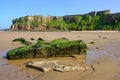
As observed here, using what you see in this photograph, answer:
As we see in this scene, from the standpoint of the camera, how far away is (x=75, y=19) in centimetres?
18025

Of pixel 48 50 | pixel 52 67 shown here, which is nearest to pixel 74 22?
pixel 48 50

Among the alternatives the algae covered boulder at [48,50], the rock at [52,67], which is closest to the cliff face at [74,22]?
the algae covered boulder at [48,50]

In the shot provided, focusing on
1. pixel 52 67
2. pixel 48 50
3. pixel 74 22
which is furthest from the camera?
pixel 74 22

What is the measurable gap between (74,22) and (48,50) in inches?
6568

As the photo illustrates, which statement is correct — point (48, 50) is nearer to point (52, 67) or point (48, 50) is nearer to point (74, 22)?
point (52, 67)

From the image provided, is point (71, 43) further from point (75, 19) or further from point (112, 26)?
point (75, 19)

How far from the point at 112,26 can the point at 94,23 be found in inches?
1066

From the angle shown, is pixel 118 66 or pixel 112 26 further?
pixel 112 26

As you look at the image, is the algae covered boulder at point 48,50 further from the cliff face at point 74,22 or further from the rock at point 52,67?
the cliff face at point 74,22

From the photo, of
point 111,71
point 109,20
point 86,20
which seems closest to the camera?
point 111,71

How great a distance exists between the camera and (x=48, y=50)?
1048 centimetres

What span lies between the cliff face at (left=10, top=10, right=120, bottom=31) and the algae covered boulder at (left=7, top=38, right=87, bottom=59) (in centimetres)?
11823

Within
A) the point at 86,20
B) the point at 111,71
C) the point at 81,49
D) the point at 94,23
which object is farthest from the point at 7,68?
the point at 86,20

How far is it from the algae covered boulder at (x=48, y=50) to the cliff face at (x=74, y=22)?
118 m
